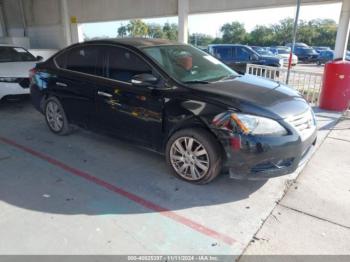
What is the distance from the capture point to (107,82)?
392 centimetres

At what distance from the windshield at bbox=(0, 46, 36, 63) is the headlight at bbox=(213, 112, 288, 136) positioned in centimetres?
641

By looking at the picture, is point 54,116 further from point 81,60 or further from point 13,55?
point 13,55

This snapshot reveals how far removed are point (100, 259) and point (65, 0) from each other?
14050 mm

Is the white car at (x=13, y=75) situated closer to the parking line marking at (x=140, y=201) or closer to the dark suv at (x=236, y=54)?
the parking line marking at (x=140, y=201)

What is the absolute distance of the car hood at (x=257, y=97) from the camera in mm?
2990

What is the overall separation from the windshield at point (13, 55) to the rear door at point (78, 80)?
3.37 metres

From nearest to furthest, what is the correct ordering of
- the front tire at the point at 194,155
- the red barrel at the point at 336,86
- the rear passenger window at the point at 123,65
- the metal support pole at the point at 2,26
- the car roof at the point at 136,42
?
the front tire at the point at 194,155, the rear passenger window at the point at 123,65, the car roof at the point at 136,42, the red barrel at the point at 336,86, the metal support pole at the point at 2,26

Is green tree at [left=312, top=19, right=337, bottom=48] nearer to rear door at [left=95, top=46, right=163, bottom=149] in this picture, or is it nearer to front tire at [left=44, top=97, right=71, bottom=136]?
front tire at [left=44, top=97, right=71, bottom=136]

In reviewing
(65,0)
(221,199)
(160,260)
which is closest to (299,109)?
(221,199)

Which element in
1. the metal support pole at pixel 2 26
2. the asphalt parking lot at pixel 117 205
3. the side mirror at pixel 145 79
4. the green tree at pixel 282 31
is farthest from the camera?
the green tree at pixel 282 31

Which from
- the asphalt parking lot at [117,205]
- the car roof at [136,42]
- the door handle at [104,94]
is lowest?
the asphalt parking lot at [117,205]

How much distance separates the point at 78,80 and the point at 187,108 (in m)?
1.94

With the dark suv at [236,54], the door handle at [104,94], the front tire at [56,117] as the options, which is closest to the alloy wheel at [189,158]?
the door handle at [104,94]

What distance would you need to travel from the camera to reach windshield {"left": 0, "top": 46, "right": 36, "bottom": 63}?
23.9 ft
